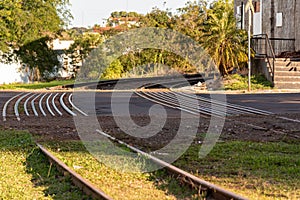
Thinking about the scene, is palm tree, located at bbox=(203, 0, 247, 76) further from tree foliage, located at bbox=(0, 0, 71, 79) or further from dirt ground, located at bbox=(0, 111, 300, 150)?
tree foliage, located at bbox=(0, 0, 71, 79)

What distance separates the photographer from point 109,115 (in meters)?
16.5

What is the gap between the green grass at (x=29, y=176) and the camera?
23.2 feet

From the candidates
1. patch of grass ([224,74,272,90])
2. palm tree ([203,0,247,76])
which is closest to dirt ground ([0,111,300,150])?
patch of grass ([224,74,272,90])

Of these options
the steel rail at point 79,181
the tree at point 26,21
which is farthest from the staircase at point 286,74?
the tree at point 26,21

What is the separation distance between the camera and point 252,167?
840cm

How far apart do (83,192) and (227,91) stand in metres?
20.1

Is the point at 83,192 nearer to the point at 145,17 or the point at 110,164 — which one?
the point at 110,164

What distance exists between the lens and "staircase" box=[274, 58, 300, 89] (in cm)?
2711

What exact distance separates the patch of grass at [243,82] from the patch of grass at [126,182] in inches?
730

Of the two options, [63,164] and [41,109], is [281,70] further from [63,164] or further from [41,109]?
[63,164]

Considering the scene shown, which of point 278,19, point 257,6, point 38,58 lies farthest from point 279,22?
point 38,58

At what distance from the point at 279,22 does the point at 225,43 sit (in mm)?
4981

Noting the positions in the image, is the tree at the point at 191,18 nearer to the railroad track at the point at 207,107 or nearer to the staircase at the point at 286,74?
the staircase at the point at 286,74

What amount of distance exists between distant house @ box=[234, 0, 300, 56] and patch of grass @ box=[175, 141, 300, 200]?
21.5 metres
